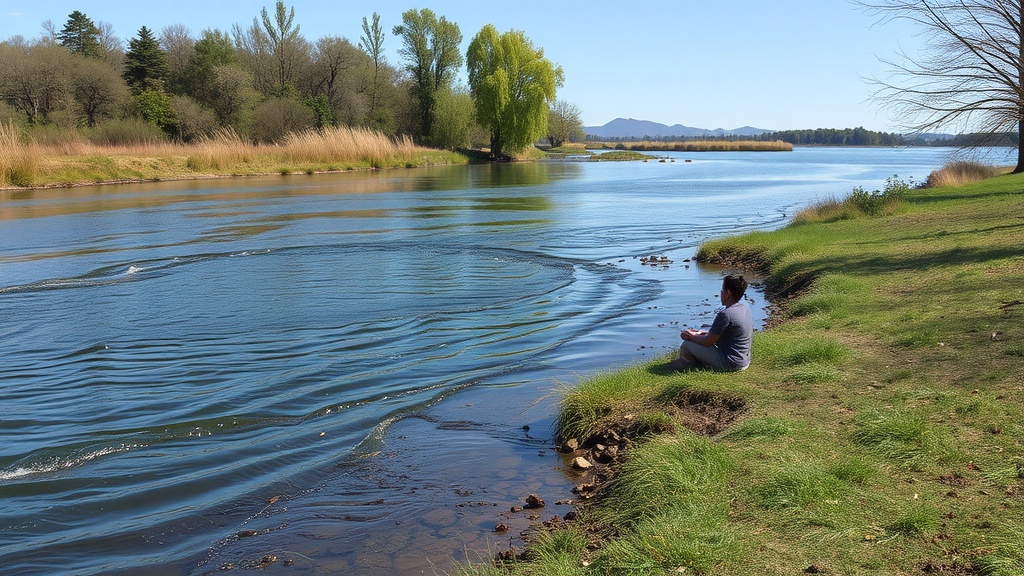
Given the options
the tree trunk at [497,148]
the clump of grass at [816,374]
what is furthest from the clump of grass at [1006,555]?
the tree trunk at [497,148]

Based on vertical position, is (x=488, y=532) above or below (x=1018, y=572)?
below

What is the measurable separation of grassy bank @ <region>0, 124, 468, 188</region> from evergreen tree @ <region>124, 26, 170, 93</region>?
1043 cm

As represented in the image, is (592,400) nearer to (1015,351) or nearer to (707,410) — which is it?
(707,410)

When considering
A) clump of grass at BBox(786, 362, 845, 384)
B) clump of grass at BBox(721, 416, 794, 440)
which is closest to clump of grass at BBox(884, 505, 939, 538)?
clump of grass at BBox(721, 416, 794, 440)

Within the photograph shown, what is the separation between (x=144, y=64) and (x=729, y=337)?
2923 inches

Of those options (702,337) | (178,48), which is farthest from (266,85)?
(702,337)

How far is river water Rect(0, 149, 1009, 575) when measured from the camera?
6113mm

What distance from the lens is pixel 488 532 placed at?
19.4ft

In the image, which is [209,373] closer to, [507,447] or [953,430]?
[507,447]

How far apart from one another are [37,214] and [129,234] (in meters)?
7.64

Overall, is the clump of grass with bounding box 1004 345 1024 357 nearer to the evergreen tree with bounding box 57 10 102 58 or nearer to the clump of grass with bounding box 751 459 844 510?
the clump of grass with bounding box 751 459 844 510

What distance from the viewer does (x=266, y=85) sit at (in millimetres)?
84688

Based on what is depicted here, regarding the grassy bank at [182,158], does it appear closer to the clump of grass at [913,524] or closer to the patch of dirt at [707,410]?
the patch of dirt at [707,410]

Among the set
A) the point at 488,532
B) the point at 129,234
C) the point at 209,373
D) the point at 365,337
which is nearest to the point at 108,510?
the point at 488,532
